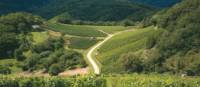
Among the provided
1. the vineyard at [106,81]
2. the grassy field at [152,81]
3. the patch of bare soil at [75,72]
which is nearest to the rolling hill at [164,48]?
the patch of bare soil at [75,72]

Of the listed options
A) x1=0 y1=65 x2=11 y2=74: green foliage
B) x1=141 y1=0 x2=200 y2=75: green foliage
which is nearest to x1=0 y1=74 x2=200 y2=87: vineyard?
x1=141 y1=0 x2=200 y2=75: green foliage

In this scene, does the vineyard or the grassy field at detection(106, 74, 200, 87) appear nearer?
the grassy field at detection(106, 74, 200, 87)

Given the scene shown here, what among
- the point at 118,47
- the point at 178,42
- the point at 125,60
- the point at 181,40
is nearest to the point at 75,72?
the point at 125,60

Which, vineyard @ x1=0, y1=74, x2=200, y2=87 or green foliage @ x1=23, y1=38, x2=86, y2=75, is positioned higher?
green foliage @ x1=23, y1=38, x2=86, y2=75

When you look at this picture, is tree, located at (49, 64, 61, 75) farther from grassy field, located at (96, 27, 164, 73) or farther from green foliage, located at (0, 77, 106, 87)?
green foliage, located at (0, 77, 106, 87)

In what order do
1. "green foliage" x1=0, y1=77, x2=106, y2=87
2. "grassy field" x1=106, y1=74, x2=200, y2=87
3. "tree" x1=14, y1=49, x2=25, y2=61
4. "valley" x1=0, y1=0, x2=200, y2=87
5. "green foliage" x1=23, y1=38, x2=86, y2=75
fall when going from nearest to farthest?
"grassy field" x1=106, y1=74, x2=200, y2=87
"green foliage" x1=0, y1=77, x2=106, y2=87
"valley" x1=0, y1=0, x2=200, y2=87
"green foliage" x1=23, y1=38, x2=86, y2=75
"tree" x1=14, y1=49, x2=25, y2=61

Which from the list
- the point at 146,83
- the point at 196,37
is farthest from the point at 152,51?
the point at 146,83

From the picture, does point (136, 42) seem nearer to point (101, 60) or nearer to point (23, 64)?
point (101, 60)
